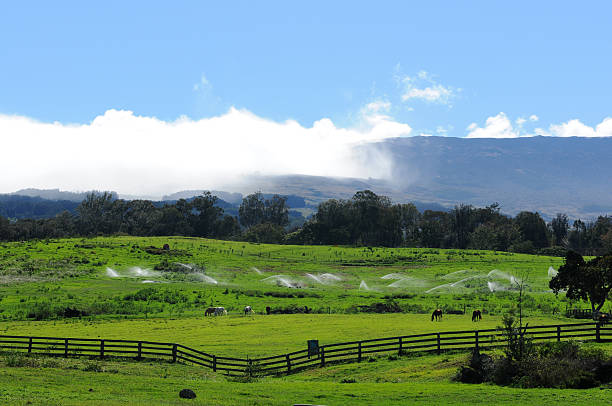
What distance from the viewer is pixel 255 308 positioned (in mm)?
78938

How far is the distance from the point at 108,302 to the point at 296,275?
141ft

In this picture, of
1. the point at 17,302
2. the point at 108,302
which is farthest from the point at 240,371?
the point at 17,302

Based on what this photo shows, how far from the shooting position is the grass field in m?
29.1

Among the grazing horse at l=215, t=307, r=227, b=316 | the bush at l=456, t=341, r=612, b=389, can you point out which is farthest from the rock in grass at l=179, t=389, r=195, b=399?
the grazing horse at l=215, t=307, r=227, b=316

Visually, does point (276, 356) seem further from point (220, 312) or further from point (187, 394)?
point (220, 312)

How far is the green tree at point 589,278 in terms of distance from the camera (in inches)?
2496

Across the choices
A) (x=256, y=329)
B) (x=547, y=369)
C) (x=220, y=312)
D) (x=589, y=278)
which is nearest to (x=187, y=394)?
(x=547, y=369)

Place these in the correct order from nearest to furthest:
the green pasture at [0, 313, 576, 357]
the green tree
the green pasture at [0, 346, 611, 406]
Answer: the green pasture at [0, 346, 611, 406], the green pasture at [0, 313, 576, 357], the green tree

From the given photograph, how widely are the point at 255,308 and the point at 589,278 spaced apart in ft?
133

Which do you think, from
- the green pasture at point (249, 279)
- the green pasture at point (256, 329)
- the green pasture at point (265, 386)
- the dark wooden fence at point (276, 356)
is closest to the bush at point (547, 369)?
the green pasture at point (265, 386)

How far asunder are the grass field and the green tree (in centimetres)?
388

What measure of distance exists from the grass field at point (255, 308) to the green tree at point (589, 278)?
388 cm

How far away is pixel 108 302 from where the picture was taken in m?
78.1

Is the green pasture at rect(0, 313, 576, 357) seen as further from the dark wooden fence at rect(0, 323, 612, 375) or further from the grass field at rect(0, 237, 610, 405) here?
the dark wooden fence at rect(0, 323, 612, 375)
